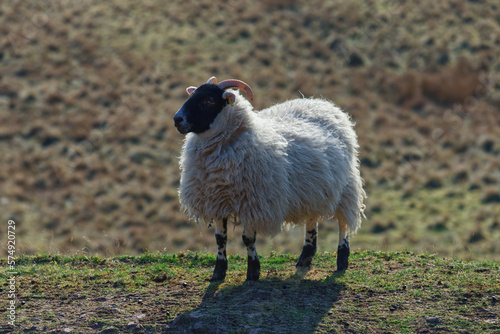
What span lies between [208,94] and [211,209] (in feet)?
4.77

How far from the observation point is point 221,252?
7.76 meters

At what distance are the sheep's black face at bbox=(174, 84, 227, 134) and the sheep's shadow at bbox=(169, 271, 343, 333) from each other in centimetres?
205

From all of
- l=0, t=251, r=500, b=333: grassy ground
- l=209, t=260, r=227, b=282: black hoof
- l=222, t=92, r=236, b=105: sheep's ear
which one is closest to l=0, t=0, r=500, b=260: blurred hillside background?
l=0, t=251, r=500, b=333: grassy ground

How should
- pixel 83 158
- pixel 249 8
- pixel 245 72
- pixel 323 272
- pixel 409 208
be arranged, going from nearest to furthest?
pixel 323 272
pixel 409 208
pixel 83 158
pixel 245 72
pixel 249 8

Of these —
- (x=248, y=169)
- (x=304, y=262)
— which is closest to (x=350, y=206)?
(x=304, y=262)

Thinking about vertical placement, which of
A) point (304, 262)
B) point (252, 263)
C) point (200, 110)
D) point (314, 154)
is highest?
point (200, 110)

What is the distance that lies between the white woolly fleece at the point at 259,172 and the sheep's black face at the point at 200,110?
0.11m

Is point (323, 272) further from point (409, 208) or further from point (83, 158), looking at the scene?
point (83, 158)

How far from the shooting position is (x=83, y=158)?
20.1 metres

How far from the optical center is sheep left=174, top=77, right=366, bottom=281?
7398mm

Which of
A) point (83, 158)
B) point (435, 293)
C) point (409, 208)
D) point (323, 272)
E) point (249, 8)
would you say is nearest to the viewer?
point (435, 293)

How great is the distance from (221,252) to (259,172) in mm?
1204

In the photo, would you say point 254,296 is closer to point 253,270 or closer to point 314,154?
point 253,270

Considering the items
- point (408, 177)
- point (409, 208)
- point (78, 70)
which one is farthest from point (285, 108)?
point (78, 70)
